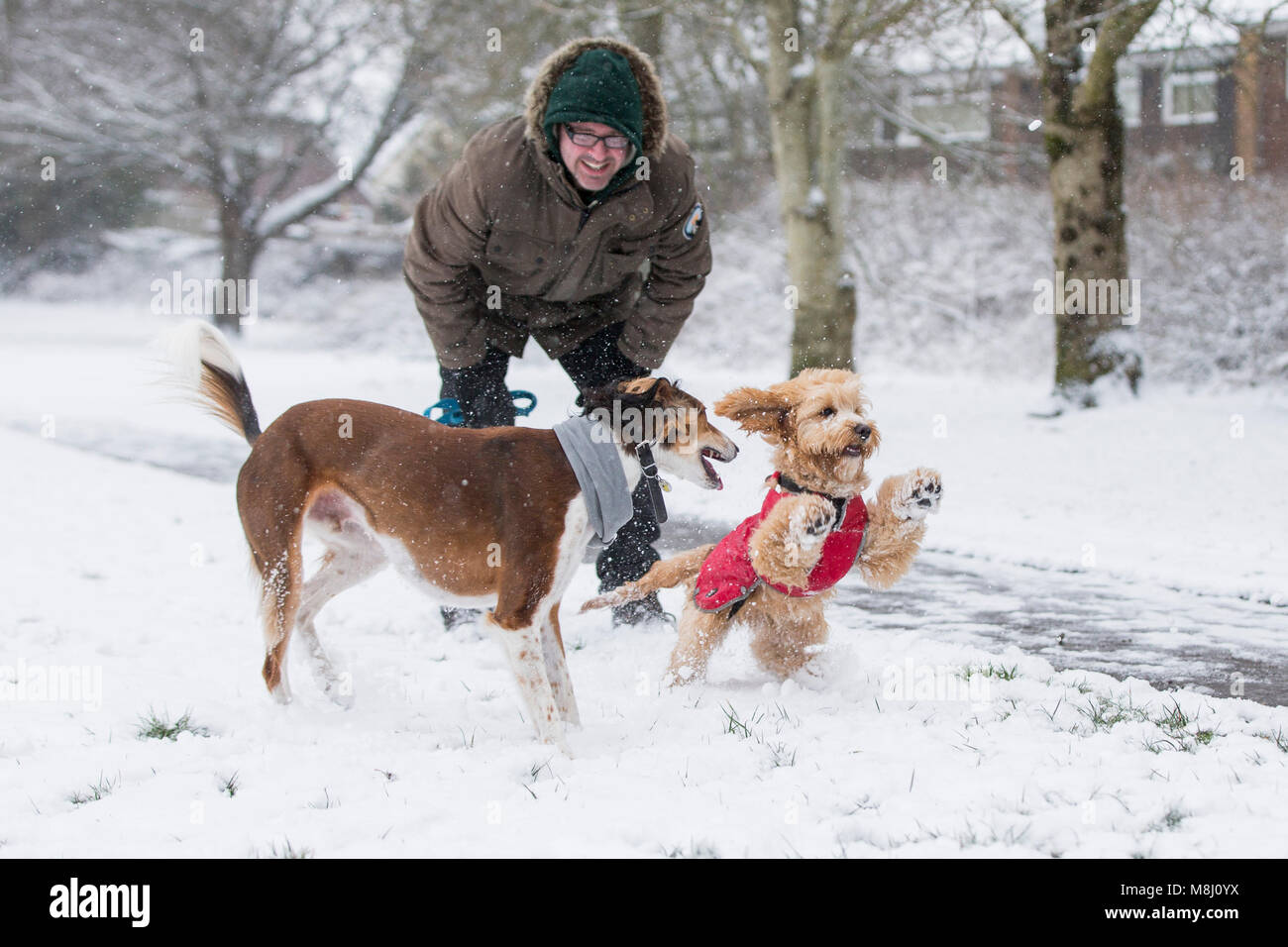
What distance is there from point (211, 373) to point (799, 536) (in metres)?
2.11

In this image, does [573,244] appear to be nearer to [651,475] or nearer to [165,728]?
[651,475]

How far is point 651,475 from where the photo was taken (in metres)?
3.77

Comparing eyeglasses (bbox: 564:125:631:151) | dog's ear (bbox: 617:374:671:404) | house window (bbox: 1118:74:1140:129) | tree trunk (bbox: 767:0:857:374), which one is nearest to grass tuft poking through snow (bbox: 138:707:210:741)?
dog's ear (bbox: 617:374:671:404)

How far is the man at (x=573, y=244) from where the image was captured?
405cm

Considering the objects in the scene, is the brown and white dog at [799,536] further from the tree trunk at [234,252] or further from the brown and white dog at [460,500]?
the tree trunk at [234,252]

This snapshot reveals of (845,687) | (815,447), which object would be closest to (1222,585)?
(845,687)

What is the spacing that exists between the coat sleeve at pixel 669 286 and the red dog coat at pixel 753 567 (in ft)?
3.57

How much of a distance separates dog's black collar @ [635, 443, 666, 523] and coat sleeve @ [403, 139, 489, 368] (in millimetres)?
1264

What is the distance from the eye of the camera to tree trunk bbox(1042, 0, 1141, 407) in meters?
10.7

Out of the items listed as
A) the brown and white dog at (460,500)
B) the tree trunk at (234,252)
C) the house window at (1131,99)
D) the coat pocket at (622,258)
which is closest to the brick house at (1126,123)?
the house window at (1131,99)

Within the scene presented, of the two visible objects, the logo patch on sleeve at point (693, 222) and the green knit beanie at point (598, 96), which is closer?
the green knit beanie at point (598, 96)

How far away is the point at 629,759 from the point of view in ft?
10.7
